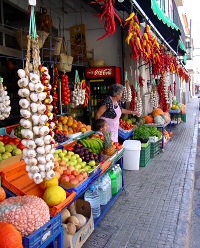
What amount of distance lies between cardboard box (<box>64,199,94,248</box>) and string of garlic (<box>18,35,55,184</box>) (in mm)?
990

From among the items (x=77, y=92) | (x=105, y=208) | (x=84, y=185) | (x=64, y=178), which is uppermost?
(x=77, y=92)

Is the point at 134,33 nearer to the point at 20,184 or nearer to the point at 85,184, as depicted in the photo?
the point at 85,184

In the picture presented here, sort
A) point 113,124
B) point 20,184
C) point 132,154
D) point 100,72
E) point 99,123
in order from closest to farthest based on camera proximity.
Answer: point 20,184 < point 99,123 < point 113,124 < point 132,154 < point 100,72

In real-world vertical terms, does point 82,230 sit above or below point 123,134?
below

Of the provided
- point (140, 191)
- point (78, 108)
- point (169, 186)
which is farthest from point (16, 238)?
point (78, 108)

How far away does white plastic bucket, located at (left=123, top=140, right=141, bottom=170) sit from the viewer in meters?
6.99

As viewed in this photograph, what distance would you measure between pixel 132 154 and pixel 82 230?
146 inches

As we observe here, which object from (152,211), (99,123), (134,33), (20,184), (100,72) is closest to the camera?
(20,184)

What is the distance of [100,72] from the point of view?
9164mm

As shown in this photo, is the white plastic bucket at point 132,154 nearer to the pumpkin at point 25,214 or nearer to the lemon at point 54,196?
the lemon at point 54,196

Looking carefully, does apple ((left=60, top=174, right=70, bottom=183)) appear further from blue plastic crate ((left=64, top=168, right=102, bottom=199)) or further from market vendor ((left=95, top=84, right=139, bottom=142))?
market vendor ((left=95, top=84, right=139, bottom=142))

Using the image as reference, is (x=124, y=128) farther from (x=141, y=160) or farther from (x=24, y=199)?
(x=24, y=199)

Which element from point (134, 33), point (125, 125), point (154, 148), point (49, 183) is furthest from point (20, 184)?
point (154, 148)

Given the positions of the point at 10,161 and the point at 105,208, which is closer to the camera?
the point at 10,161
